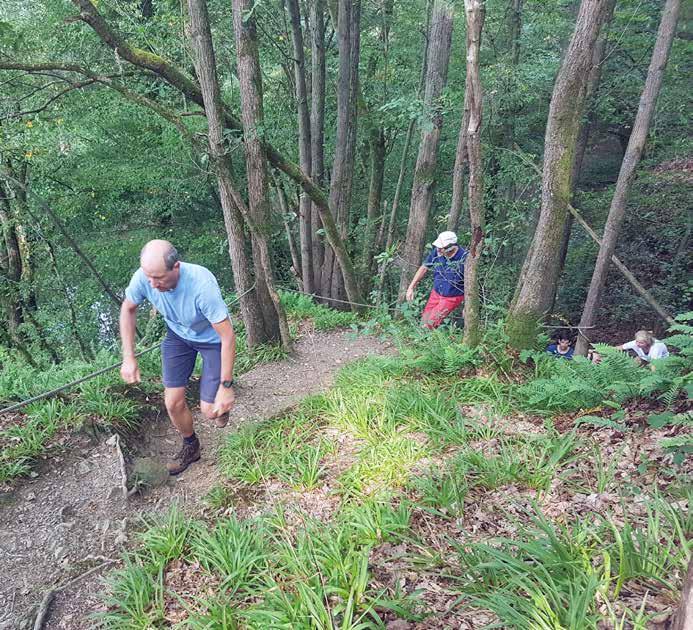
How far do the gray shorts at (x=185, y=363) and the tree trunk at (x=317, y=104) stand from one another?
15.3ft

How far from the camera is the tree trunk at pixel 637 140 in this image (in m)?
6.85

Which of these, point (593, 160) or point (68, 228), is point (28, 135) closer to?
point (68, 228)

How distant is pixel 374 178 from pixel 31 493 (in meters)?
9.19

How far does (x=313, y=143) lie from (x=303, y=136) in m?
0.31

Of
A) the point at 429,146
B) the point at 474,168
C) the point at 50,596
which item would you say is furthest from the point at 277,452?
the point at 429,146

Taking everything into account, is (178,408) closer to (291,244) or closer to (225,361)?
(225,361)

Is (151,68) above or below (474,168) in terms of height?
above

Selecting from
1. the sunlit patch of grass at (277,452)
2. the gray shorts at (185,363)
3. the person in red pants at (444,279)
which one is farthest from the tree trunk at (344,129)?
the gray shorts at (185,363)

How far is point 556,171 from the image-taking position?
14.1ft

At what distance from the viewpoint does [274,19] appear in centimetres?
922

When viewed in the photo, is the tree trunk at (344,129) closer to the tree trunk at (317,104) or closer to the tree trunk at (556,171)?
the tree trunk at (317,104)

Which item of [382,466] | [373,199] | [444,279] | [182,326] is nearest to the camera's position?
[382,466]

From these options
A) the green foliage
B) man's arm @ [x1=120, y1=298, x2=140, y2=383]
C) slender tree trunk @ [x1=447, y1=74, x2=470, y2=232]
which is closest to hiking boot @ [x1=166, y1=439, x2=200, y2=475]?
man's arm @ [x1=120, y1=298, x2=140, y2=383]

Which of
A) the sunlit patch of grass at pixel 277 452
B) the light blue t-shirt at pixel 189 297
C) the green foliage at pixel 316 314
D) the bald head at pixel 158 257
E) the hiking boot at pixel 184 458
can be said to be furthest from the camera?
the green foliage at pixel 316 314
